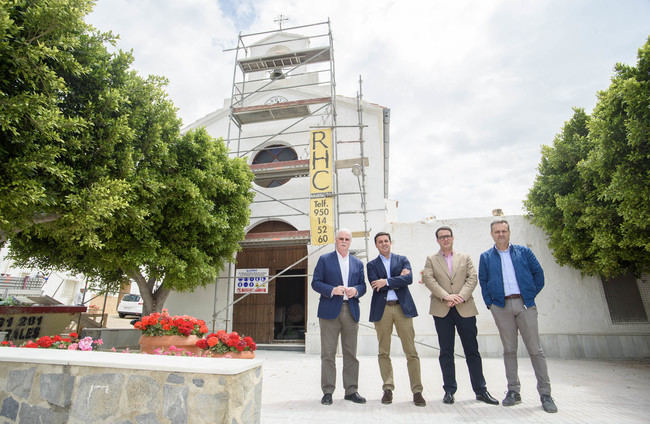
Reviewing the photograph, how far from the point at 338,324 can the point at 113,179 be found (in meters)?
4.54

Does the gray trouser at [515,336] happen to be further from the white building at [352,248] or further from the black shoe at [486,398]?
the white building at [352,248]

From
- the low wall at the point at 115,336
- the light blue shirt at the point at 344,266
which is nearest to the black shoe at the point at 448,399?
the light blue shirt at the point at 344,266

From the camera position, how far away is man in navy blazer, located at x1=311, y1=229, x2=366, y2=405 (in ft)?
11.3

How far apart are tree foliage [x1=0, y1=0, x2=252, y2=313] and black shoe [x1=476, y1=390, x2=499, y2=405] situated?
17.8 feet

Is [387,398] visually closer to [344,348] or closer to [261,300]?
[344,348]

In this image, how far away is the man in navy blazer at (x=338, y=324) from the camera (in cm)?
346

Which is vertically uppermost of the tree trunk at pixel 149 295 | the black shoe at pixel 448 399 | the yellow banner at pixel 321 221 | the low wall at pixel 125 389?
the yellow banner at pixel 321 221

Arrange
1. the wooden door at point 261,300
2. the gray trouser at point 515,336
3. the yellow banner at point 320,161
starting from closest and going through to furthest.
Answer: the gray trouser at point 515,336 → the yellow banner at point 320,161 → the wooden door at point 261,300

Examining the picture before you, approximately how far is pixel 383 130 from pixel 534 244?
5393mm

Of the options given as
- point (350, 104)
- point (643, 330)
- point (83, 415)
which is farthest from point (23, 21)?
point (643, 330)

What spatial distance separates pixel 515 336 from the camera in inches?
135

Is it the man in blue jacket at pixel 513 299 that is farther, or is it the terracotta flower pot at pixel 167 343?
the terracotta flower pot at pixel 167 343

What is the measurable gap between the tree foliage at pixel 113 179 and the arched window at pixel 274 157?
5.68 feet

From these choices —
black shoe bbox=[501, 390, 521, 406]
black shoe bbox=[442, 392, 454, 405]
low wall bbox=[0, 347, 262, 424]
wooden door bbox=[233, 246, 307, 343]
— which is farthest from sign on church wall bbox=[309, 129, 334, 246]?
low wall bbox=[0, 347, 262, 424]
